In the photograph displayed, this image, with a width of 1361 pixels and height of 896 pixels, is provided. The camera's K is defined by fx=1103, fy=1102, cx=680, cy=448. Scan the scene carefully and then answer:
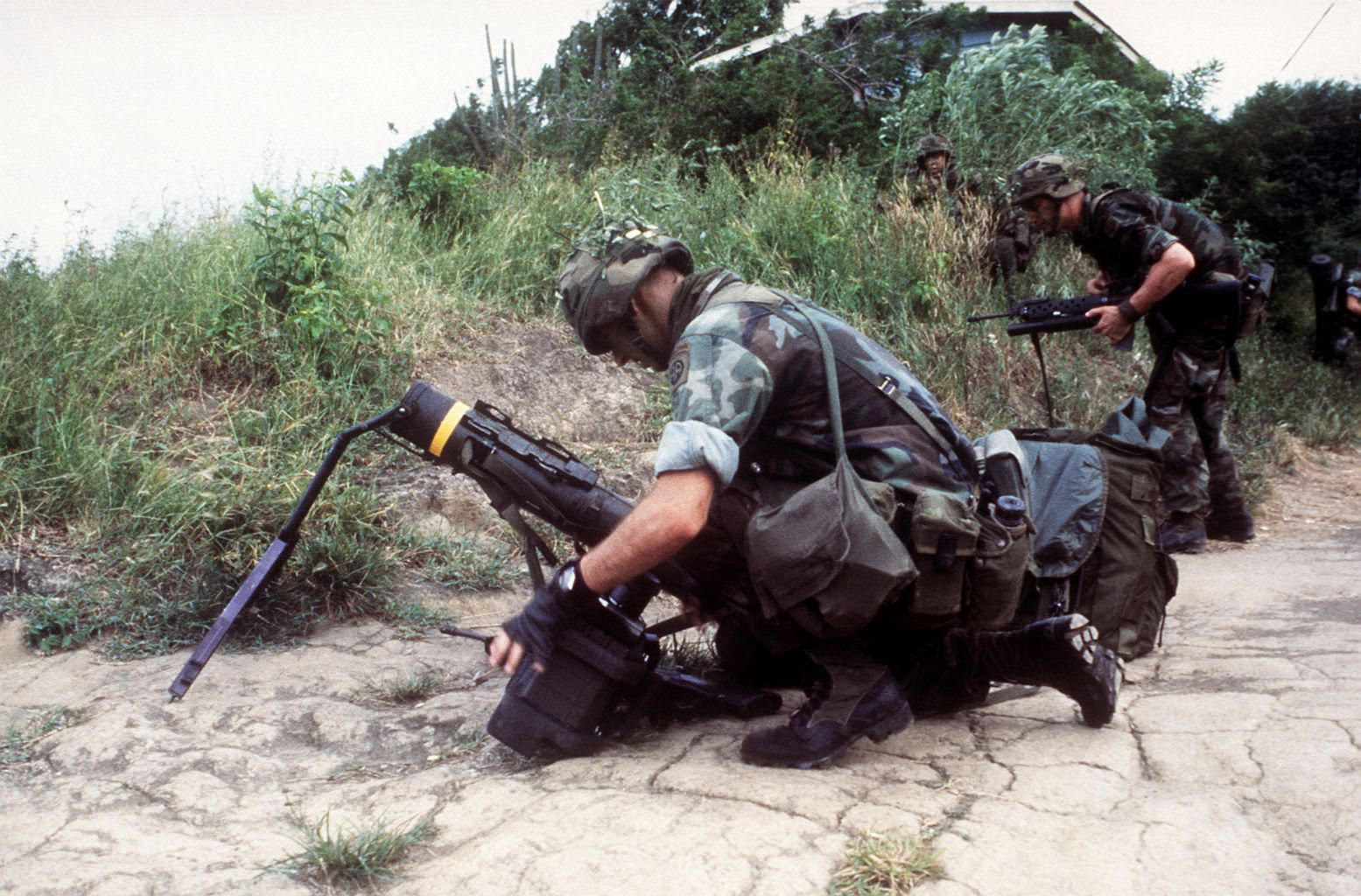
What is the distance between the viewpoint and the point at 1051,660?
2689 millimetres

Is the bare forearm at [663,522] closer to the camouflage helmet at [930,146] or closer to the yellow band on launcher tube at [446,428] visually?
the yellow band on launcher tube at [446,428]

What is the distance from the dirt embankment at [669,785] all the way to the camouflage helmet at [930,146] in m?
4.68

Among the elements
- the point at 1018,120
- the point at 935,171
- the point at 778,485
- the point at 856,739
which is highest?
the point at 1018,120

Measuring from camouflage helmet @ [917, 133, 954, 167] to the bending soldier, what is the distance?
17.4 ft

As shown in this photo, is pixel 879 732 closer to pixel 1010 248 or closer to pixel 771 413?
pixel 771 413

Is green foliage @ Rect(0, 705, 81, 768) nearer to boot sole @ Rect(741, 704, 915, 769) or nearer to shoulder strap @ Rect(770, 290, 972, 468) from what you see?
A: boot sole @ Rect(741, 704, 915, 769)

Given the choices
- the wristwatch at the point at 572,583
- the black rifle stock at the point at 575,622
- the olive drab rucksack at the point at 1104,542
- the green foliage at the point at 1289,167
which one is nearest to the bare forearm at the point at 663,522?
the wristwatch at the point at 572,583

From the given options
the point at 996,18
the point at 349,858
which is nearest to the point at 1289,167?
the point at 996,18

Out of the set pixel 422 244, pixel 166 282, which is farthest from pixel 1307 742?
pixel 422 244

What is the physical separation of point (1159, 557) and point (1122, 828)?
1518mm

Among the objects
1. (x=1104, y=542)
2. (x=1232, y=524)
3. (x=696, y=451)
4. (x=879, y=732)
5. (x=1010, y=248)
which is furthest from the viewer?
(x=1010, y=248)

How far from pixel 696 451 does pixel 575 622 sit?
0.57 metres

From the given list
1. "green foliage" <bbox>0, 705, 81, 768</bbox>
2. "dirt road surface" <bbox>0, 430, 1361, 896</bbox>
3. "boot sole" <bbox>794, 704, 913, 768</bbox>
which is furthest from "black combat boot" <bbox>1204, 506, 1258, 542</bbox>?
"green foliage" <bbox>0, 705, 81, 768</bbox>

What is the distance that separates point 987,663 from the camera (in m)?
2.81
